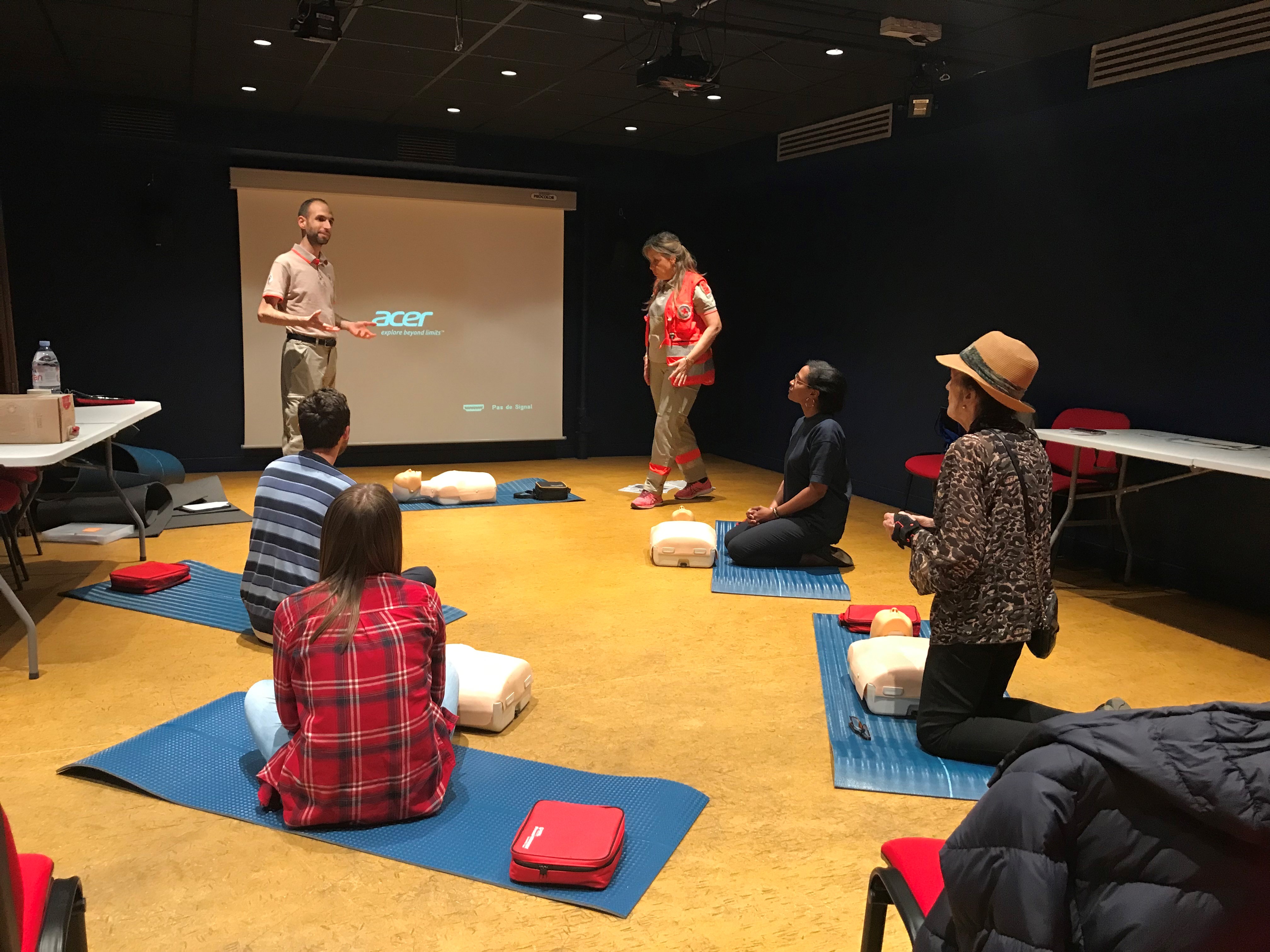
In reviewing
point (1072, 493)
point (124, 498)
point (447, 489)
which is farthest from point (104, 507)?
point (1072, 493)

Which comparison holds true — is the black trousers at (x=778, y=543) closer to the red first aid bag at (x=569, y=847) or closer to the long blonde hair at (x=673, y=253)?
the long blonde hair at (x=673, y=253)

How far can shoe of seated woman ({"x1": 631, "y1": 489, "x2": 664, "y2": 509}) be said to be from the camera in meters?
6.54

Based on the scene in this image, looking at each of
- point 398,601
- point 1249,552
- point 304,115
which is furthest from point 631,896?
point 304,115

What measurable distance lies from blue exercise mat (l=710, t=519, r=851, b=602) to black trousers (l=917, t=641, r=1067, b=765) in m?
1.62

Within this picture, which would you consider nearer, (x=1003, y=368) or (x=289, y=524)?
(x=1003, y=368)

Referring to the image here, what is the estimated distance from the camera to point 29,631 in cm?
336

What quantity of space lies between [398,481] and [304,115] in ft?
10.2

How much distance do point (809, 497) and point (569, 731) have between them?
2.17m

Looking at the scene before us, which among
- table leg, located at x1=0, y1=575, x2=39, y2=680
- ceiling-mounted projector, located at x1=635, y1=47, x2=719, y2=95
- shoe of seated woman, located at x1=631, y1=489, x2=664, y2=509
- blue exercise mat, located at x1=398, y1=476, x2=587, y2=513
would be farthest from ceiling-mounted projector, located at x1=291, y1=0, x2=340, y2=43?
shoe of seated woman, located at x1=631, y1=489, x2=664, y2=509

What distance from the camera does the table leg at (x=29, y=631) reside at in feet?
10.5

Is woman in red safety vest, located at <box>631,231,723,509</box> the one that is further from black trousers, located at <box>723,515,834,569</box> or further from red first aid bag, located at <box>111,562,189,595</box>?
red first aid bag, located at <box>111,562,189,595</box>

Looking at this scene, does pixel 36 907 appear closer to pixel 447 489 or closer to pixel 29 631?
pixel 29 631

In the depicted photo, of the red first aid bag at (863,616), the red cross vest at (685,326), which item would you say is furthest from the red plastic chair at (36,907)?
the red cross vest at (685,326)

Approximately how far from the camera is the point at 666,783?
2707mm
